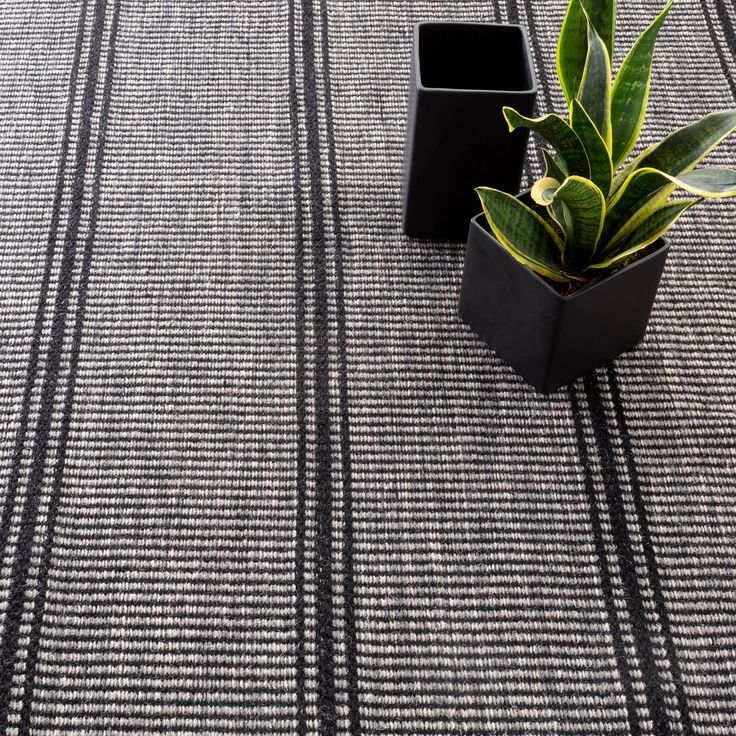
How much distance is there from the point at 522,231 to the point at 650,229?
0.09m

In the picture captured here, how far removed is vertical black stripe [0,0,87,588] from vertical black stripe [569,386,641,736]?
41cm

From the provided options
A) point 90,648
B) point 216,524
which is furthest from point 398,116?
point 90,648

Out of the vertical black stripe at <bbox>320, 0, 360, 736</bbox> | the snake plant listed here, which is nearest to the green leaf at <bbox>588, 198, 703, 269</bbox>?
the snake plant

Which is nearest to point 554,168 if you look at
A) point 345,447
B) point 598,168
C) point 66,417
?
point 598,168

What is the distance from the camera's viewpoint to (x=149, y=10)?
99 centimetres

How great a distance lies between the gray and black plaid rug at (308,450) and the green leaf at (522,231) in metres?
0.12

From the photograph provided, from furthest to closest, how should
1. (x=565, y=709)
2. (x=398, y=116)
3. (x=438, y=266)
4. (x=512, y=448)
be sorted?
(x=398, y=116) < (x=438, y=266) < (x=512, y=448) < (x=565, y=709)

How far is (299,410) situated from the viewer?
2.30ft

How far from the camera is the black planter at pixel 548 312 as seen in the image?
0.64 metres

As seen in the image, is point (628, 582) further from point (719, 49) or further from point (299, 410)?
point (719, 49)

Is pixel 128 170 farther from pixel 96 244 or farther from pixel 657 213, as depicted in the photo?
pixel 657 213

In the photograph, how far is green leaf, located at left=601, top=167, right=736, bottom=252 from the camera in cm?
54

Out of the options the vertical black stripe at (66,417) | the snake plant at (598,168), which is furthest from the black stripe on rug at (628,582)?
the vertical black stripe at (66,417)

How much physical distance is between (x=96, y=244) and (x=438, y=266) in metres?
0.31
